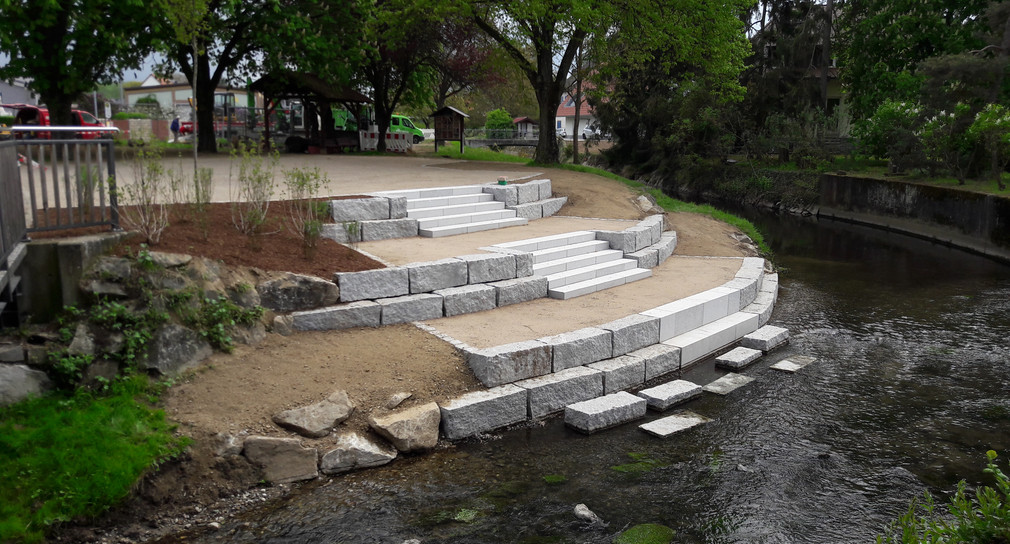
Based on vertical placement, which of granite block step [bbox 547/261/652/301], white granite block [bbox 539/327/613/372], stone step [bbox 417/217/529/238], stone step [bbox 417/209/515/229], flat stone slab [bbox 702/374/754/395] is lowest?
flat stone slab [bbox 702/374/754/395]

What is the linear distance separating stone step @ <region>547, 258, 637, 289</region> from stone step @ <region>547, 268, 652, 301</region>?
0.07 metres

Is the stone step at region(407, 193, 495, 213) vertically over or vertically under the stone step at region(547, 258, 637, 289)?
over

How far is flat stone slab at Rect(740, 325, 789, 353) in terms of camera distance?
9.62 meters

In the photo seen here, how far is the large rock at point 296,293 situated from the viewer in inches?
293

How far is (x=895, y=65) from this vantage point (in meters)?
27.9

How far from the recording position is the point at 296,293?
7582 mm

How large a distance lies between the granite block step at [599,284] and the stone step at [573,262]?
1.16ft

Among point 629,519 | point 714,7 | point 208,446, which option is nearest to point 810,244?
point 714,7

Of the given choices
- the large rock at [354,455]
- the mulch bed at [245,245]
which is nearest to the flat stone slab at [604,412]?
the large rock at [354,455]

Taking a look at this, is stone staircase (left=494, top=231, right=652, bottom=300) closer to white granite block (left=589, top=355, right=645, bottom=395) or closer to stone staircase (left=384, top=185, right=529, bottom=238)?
stone staircase (left=384, top=185, right=529, bottom=238)

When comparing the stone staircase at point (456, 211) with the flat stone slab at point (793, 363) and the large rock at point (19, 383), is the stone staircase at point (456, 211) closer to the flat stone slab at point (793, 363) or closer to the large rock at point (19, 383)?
the flat stone slab at point (793, 363)

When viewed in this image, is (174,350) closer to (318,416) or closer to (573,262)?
(318,416)

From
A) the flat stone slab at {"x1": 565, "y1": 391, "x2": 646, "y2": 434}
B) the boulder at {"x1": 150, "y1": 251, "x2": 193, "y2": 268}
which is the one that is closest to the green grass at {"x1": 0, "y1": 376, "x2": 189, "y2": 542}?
the boulder at {"x1": 150, "y1": 251, "x2": 193, "y2": 268}

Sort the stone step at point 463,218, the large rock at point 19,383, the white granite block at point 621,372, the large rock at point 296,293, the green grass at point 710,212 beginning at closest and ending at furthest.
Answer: the large rock at point 19,383
the large rock at point 296,293
the white granite block at point 621,372
the stone step at point 463,218
the green grass at point 710,212
